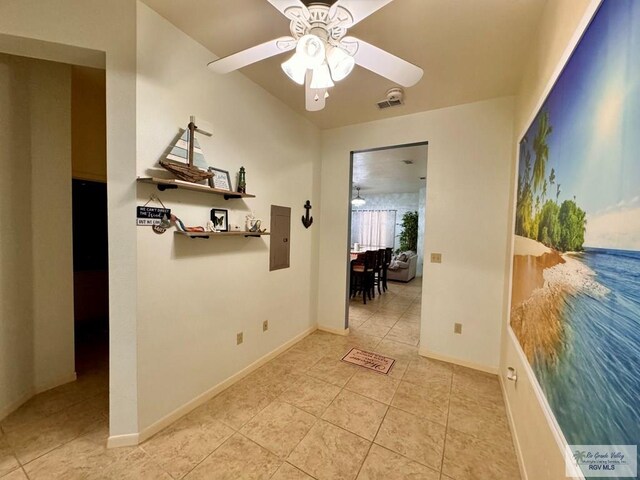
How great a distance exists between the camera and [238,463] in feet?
4.92

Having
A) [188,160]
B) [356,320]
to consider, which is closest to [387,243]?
[356,320]

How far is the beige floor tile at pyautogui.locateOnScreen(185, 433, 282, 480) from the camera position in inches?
56.0

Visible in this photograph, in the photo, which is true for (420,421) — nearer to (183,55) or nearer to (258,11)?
(258,11)

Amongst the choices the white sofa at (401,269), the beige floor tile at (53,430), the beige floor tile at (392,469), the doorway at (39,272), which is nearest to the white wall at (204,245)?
the beige floor tile at (53,430)

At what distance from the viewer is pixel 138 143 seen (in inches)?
59.9

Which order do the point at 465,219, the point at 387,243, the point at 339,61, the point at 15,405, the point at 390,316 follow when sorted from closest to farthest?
the point at 339,61
the point at 15,405
the point at 465,219
the point at 390,316
the point at 387,243

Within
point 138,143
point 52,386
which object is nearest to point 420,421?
point 138,143

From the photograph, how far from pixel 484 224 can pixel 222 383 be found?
2825mm

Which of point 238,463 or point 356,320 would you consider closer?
point 238,463

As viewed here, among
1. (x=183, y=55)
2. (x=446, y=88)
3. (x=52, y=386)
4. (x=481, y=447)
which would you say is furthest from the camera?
(x=446, y=88)

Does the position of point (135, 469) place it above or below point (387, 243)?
below

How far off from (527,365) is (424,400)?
3.17 feet

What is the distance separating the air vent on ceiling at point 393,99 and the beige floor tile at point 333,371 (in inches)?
105

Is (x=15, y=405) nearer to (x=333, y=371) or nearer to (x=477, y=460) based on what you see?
(x=333, y=371)
